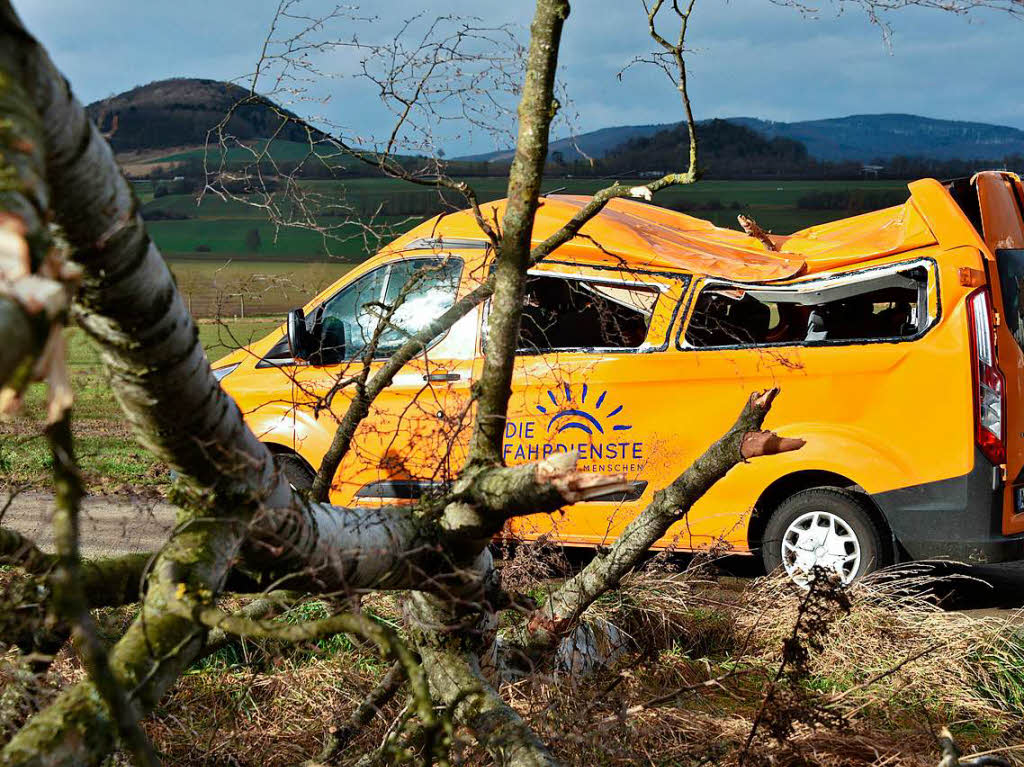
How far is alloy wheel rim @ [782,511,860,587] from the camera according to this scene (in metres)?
5.69

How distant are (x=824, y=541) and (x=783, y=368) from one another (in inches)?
38.6

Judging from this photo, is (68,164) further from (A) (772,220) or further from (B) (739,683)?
(A) (772,220)

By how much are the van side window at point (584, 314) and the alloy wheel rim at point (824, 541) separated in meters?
1.39

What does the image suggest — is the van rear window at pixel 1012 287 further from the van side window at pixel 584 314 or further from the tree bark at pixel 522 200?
the tree bark at pixel 522 200

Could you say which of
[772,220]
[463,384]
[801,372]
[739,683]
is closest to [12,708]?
Answer: [739,683]

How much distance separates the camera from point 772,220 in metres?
7.33

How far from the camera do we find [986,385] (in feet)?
17.6

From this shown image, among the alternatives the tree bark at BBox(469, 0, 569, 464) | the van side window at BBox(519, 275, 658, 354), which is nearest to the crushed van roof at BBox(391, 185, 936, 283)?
the van side window at BBox(519, 275, 658, 354)

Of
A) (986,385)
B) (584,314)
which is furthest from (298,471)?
(986,385)

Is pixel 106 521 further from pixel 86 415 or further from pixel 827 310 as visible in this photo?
pixel 827 310

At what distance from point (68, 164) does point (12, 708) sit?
6.05ft

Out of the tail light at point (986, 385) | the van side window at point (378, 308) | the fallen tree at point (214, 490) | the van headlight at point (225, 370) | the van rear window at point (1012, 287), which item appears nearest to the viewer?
the fallen tree at point (214, 490)

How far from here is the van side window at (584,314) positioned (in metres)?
6.17

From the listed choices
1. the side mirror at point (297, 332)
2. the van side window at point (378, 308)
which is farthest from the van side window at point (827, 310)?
the side mirror at point (297, 332)
